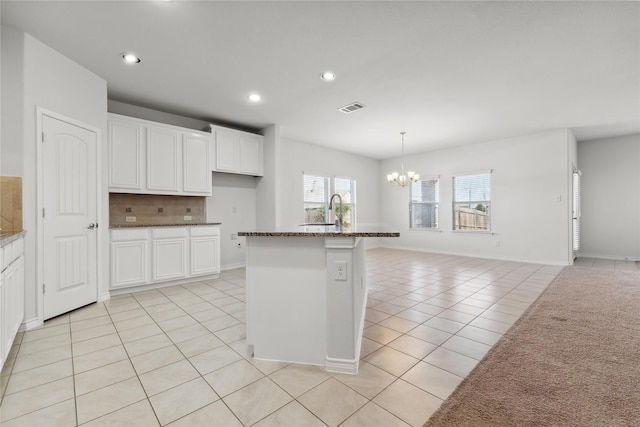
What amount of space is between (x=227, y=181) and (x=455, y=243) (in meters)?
5.80

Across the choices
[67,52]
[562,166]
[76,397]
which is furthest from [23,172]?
[562,166]

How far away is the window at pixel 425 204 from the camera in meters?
7.69

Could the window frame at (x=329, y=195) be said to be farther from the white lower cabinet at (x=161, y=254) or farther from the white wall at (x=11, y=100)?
the white wall at (x=11, y=100)

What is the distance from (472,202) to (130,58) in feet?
23.9

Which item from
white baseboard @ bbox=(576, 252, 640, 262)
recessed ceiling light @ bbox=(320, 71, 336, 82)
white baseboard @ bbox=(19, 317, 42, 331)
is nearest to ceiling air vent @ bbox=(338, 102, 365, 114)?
recessed ceiling light @ bbox=(320, 71, 336, 82)

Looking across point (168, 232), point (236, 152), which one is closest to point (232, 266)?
point (168, 232)

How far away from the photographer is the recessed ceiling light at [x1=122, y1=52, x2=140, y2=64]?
296 cm

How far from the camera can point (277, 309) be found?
2.06m

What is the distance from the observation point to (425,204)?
7.89 meters

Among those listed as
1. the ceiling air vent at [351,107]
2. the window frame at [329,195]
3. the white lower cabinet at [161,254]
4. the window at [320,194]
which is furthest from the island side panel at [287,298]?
the window at [320,194]

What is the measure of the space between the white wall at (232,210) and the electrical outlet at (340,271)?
12.5 ft

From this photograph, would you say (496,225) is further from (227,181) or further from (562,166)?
(227,181)

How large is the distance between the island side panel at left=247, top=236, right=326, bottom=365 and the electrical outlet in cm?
11

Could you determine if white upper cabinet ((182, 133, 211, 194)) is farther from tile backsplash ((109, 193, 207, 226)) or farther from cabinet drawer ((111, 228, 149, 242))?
cabinet drawer ((111, 228, 149, 242))
